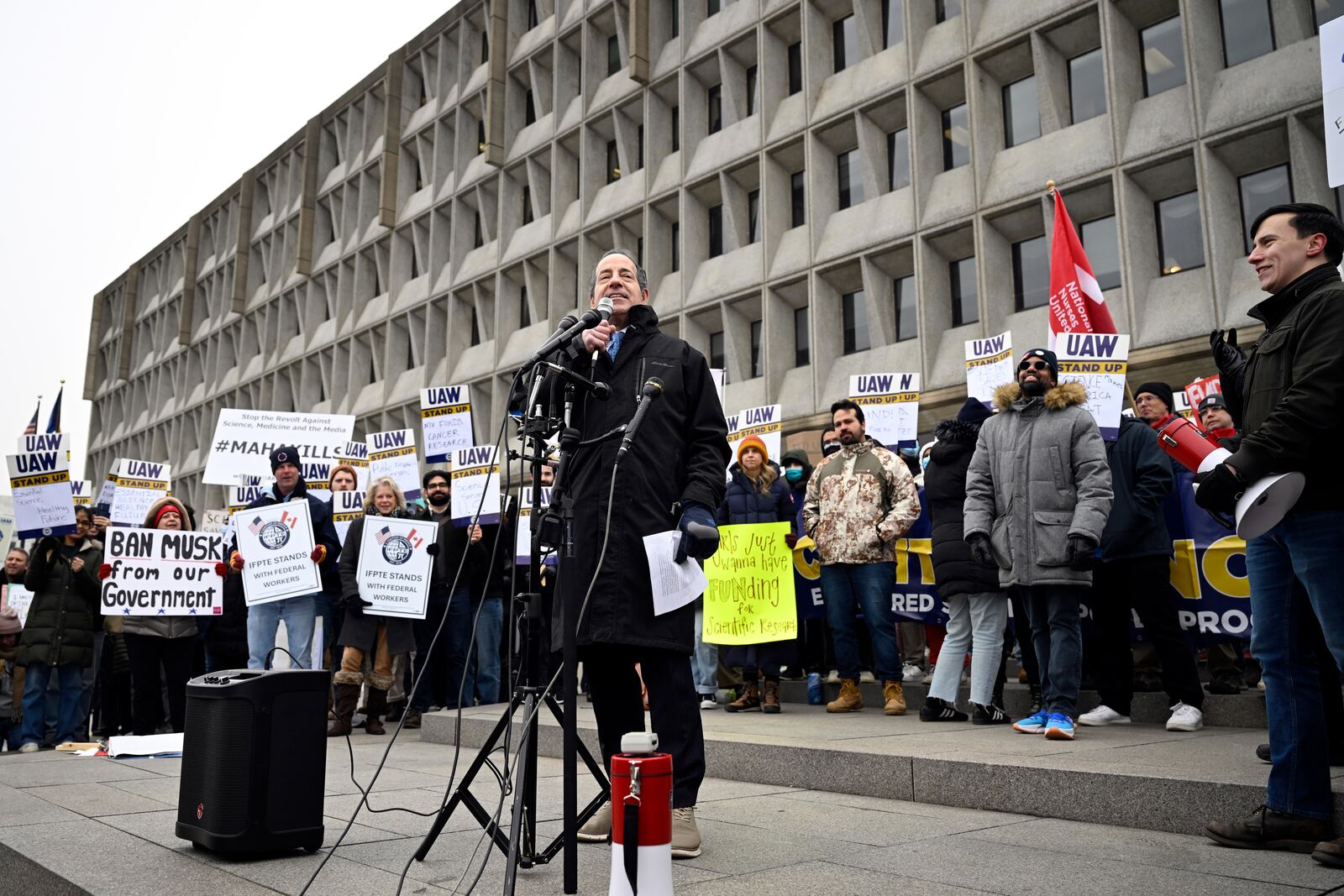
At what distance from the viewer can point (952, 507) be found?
7.11 m

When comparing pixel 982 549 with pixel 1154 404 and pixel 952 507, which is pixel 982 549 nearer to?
pixel 952 507

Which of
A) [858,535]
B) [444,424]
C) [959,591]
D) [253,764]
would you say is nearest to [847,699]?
[858,535]

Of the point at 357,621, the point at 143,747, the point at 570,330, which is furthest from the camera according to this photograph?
the point at 357,621

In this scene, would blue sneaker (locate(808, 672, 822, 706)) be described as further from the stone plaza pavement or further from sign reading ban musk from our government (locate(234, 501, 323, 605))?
sign reading ban musk from our government (locate(234, 501, 323, 605))

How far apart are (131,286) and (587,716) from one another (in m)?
53.2

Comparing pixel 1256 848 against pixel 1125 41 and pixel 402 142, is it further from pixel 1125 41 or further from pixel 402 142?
pixel 402 142

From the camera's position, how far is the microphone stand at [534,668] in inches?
124

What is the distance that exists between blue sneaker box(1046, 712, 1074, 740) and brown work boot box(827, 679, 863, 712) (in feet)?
7.90

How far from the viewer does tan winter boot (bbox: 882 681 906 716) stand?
7582mm

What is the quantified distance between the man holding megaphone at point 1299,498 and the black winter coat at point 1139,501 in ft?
7.96

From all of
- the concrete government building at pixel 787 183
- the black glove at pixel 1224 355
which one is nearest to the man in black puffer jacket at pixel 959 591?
the black glove at pixel 1224 355

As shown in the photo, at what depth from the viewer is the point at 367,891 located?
3438 millimetres

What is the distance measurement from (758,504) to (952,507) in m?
1.89

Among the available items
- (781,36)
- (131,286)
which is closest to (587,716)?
(781,36)
